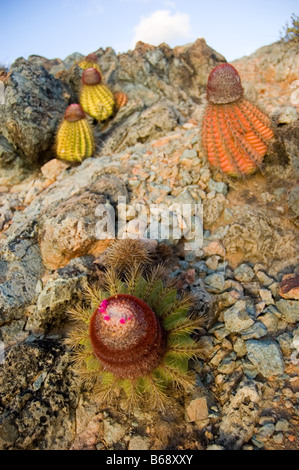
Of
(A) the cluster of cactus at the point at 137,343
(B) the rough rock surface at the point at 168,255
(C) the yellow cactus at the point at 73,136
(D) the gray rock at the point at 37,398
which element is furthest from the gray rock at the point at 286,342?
(C) the yellow cactus at the point at 73,136

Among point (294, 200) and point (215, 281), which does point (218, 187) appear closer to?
point (294, 200)

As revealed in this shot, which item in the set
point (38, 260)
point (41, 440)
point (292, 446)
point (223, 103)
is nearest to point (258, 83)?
point (223, 103)

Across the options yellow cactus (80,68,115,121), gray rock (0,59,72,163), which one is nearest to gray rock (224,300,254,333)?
gray rock (0,59,72,163)

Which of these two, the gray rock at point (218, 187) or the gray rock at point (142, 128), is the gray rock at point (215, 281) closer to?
the gray rock at point (218, 187)

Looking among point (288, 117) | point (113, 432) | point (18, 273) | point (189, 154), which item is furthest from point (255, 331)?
point (288, 117)

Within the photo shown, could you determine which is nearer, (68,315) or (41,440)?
(41,440)

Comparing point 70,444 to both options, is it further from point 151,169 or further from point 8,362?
point 151,169
